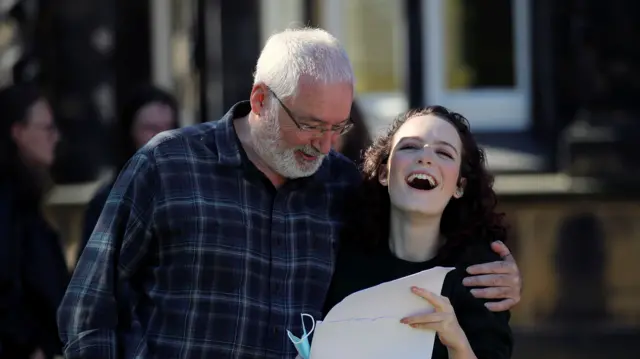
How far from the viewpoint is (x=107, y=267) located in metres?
3.35

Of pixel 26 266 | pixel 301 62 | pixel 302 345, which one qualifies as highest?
pixel 301 62

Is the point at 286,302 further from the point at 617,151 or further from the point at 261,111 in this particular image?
the point at 617,151

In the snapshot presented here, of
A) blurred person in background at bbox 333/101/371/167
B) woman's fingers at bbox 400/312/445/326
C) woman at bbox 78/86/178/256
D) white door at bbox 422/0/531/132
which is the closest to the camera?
woman's fingers at bbox 400/312/445/326

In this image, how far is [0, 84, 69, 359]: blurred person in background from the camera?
459cm

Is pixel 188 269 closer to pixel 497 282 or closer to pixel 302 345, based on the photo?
pixel 302 345

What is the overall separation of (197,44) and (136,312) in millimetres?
5809

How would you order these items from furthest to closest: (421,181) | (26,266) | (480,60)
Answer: (480,60)
(26,266)
(421,181)

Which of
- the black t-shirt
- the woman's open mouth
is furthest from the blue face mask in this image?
the woman's open mouth

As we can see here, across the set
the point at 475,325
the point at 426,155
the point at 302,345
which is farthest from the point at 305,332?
the point at 426,155

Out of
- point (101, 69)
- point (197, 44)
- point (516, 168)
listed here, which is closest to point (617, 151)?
point (516, 168)

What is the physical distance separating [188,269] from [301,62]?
0.59m

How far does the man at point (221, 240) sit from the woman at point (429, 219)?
101 millimetres

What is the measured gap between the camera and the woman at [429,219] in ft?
11.2

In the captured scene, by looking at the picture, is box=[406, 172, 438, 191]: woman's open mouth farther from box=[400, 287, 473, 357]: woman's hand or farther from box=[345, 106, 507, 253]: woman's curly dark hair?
→ box=[400, 287, 473, 357]: woman's hand
